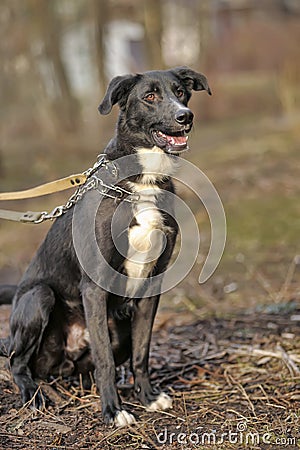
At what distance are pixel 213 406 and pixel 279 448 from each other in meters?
0.65

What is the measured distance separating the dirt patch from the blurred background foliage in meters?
1.18

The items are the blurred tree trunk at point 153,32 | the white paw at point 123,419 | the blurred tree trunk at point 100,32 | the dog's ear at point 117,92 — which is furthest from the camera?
the blurred tree trunk at point 100,32

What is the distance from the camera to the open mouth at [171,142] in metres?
4.06

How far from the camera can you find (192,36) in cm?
2369

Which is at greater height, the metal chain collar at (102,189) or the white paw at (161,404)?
the metal chain collar at (102,189)

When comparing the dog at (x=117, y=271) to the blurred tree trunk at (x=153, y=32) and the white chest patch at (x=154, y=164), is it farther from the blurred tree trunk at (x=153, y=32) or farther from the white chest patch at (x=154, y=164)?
the blurred tree trunk at (x=153, y=32)

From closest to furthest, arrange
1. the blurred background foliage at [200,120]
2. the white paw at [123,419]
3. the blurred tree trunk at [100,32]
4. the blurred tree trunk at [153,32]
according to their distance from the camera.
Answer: the white paw at [123,419]
the blurred background foliage at [200,120]
the blurred tree trunk at [153,32]
the blurred tree trunk at [100,32]

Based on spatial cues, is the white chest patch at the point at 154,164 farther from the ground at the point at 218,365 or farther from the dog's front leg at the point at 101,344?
the ground at the point at 218,365

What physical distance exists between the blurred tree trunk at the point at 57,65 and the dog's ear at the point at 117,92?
14.2 meters

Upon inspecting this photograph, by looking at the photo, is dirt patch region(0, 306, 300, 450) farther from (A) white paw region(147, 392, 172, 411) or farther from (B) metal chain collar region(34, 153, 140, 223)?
(B) metal chain collar region(34, 153, 140, 223)

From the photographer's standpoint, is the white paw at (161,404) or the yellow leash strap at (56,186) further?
the yellow leash strap at (56,186)

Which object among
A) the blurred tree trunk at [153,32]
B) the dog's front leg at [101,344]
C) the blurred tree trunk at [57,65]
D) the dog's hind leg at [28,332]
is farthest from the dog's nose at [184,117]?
the blurred tree trunk at [57,65]

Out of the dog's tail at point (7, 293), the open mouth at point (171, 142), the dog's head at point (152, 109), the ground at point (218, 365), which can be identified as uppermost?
the dog's head at point (152, 109)

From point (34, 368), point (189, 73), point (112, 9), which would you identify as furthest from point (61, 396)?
point (112, 9)
